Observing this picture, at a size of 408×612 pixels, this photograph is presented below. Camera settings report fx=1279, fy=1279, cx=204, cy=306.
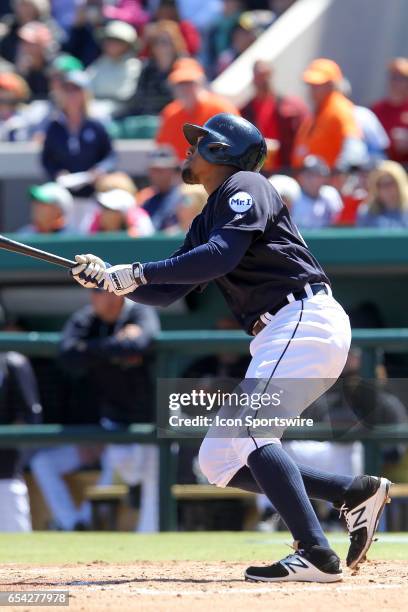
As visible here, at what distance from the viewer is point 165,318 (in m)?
8.80

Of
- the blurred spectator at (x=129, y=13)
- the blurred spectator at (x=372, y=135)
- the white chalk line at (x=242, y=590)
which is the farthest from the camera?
the blurred spectator at (x=129, y=13)

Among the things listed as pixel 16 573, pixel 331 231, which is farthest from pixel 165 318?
pixel 16 573

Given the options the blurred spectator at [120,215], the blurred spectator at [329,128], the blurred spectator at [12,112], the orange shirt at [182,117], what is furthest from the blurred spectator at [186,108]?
the blurred spectator at [12,112]

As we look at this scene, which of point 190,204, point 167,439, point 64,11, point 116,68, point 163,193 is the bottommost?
point 167,439

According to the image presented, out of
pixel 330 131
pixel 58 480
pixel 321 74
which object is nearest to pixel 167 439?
pixel 58 480

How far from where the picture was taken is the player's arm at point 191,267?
14.1 feet

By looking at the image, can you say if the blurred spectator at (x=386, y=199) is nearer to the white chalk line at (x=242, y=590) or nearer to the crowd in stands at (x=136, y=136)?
the crowd in stands at (x=136, y=136)

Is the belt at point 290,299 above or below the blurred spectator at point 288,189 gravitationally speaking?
below

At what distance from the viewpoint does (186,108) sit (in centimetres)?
940

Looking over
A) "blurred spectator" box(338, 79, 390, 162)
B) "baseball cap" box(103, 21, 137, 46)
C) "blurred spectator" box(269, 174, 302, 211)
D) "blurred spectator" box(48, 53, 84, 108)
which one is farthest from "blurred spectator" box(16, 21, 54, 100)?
"blurred spectator" box(269, 174, 302, 211)

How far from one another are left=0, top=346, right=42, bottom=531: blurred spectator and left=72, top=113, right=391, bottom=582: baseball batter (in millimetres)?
2972

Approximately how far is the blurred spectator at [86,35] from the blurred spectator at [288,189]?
420 centimetres

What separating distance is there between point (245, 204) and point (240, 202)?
0.02m

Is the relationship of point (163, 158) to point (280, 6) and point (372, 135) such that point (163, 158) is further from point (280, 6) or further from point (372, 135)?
point (280, 6)
